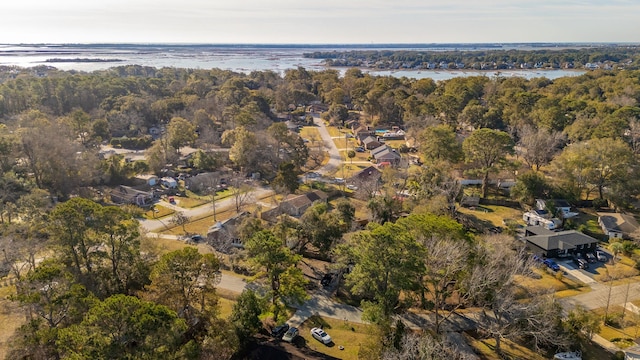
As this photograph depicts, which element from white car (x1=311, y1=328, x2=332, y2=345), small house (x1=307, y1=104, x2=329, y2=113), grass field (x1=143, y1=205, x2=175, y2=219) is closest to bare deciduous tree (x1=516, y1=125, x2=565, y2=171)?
white car (x1=311, y1=328, x2=332, y2=345)

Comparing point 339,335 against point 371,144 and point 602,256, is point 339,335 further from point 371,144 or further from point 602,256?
point 371,144

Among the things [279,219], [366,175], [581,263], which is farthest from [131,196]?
[581,263]

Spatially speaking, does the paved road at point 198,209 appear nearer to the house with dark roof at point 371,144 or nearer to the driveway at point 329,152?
the driveway at point 329,152

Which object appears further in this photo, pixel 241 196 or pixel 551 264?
pixel 241 196

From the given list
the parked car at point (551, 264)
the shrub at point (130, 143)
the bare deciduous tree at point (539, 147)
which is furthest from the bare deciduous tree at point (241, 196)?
the bare deciduous tree at point (539, 147)

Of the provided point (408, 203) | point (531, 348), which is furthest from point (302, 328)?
point (408, 203)

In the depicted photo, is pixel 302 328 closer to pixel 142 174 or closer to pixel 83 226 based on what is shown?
pixel 83 226

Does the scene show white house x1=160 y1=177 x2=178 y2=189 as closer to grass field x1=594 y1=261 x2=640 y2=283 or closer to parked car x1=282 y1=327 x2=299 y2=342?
parked car x1=282 y1=327 x2=299 y2=342
